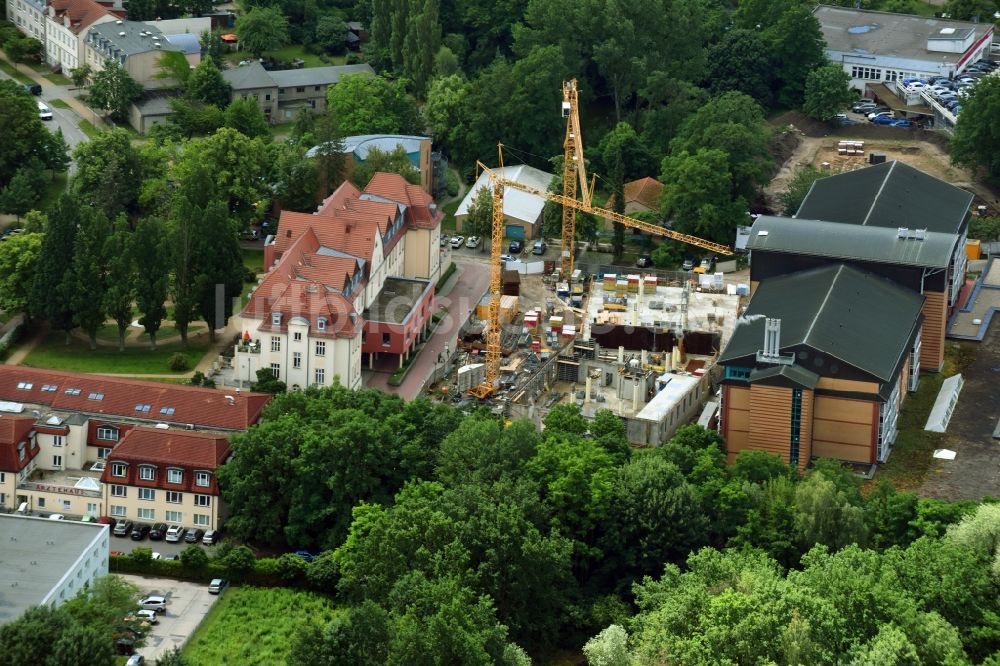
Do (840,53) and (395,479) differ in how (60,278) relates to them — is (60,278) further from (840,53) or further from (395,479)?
(840,53)

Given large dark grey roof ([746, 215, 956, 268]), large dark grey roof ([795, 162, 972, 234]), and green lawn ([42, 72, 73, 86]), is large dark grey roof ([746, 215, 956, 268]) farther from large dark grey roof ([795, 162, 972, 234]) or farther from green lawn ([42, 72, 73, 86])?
green lawn ([42, 72, 73, 86])

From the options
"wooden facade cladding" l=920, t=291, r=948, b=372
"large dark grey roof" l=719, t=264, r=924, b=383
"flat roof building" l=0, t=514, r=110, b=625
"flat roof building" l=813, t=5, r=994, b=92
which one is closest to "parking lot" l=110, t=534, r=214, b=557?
"flat roof building" l=0, t=514, r=110, b=625

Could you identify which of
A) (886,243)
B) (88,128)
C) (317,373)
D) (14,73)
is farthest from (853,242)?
(14,73)

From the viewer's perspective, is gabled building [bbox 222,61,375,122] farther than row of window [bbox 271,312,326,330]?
Yes

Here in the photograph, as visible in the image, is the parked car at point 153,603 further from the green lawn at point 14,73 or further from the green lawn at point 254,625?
the green lawn at point 14,73

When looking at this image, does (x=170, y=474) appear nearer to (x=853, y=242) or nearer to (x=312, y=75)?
(x=853, y=242)

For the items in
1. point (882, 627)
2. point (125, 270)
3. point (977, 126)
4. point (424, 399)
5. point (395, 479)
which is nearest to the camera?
point (882, 627)

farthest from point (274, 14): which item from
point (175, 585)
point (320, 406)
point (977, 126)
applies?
point (175, 585)
